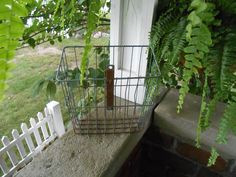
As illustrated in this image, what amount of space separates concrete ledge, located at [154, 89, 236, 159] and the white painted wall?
128 millimetres

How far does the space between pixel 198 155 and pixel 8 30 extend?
2.88ft

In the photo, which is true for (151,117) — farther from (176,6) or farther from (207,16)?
(207,16)

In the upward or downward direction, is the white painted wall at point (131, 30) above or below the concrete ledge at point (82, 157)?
above

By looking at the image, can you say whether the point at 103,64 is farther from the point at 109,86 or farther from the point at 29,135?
the point at 29,135

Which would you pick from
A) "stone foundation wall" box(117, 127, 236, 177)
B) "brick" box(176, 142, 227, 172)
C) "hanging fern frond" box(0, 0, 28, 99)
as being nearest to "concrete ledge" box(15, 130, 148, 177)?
"stone foundation wall" box(117, 127, 236, 177)

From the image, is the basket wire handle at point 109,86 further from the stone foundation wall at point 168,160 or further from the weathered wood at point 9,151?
the weathered wood at point 9,151

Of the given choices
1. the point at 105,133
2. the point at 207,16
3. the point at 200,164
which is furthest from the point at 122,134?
the point at 207,16

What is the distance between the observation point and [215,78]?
505 mm

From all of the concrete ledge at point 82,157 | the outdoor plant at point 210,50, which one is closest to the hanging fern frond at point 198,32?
the outdoor plant at point 210,50

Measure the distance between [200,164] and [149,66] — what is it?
49 cm

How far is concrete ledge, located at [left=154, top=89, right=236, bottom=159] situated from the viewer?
2.65 feet

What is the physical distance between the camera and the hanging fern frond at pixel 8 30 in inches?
8.9

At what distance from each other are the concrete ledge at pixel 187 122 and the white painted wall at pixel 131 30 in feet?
0.42

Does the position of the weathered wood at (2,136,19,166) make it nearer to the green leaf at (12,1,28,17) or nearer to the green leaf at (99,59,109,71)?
the green leaf at (99,59,109,71)
